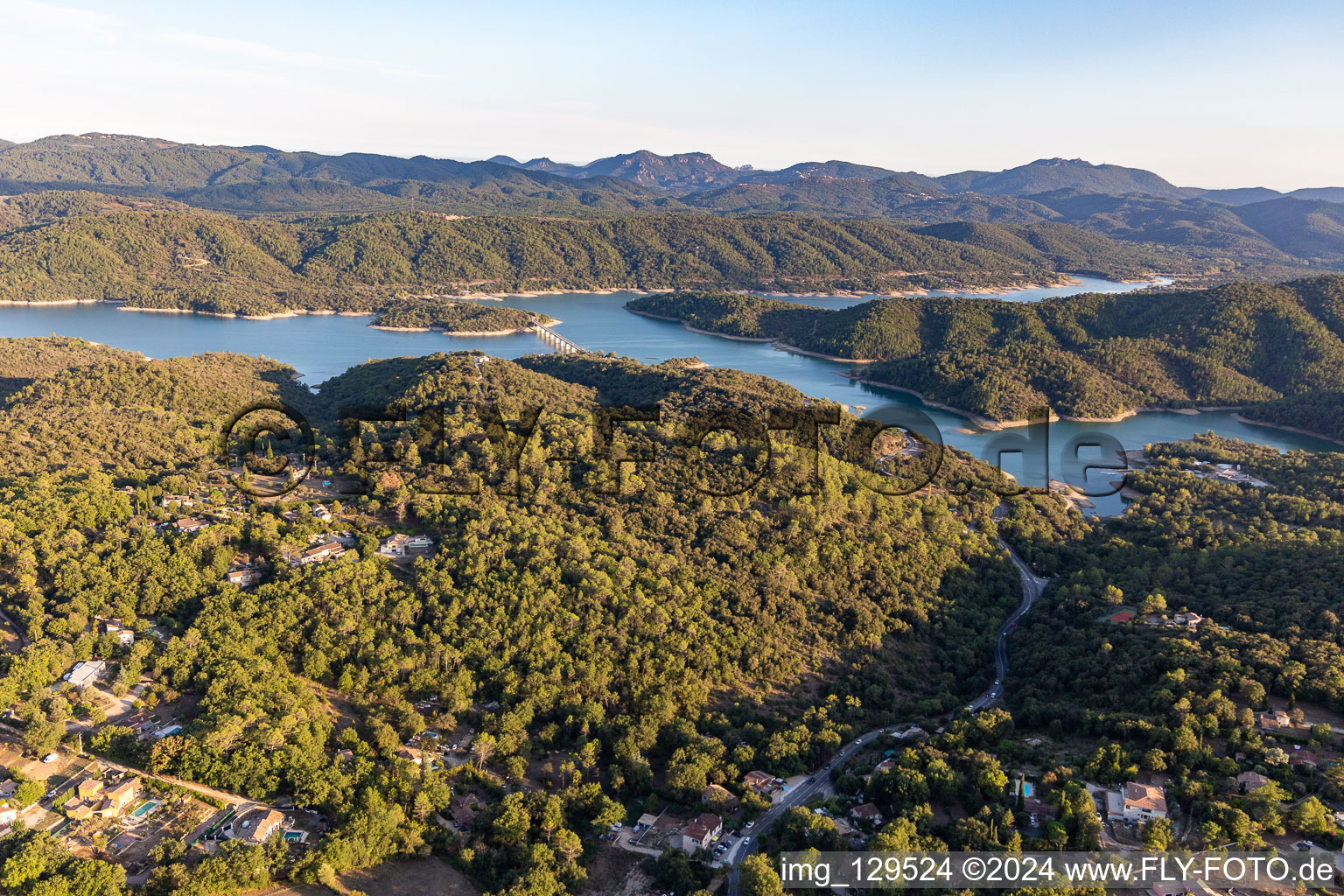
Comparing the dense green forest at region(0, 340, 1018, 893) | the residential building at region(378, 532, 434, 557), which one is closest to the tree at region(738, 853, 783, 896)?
the dense green forest at region(0, 340, 1018, 893)

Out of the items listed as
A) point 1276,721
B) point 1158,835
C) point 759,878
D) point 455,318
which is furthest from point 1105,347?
point 759,878

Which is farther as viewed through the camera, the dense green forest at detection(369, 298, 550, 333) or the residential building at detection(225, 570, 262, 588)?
the dense green forest at detection(369, 298, 550, 333)

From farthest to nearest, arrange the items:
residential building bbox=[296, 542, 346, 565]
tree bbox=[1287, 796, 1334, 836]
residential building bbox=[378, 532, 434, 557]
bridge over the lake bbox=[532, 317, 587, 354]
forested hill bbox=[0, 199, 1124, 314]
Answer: forested hill bbox=[0, 199, 1124, 314]
bridge over the lake bbox=[532, 317, 587, 354]
residential building bbox=[378, 532, 434, 557]
residential building bbox=[296, 542, 346, 565]
tree bbox=[1287, 796, 1334, 836]

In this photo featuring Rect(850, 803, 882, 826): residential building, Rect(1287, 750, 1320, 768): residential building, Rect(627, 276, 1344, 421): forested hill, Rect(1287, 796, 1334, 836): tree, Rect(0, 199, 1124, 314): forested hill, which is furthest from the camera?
Rect(0, 199, 1124, 314): forested hill

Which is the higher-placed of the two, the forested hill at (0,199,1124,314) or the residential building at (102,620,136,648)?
the forested hill at (0,199,1124,314)

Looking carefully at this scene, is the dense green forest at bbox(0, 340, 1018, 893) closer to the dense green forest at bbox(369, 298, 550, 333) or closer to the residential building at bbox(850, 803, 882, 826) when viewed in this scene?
the residential building at bbox(850, 803, 882, 826)

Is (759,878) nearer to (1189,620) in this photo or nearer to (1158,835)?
(1158,835)

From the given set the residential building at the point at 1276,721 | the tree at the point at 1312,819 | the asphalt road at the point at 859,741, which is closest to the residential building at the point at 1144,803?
the tree at the point at 1312,819
